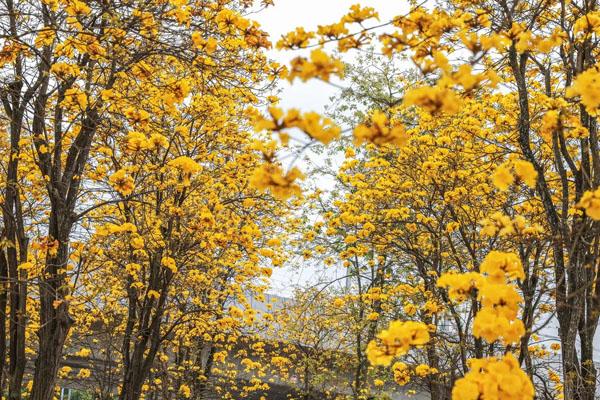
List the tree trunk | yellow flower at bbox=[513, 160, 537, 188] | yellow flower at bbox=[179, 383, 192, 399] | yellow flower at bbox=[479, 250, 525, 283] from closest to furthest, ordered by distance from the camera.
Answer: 1. yellow flower at bbox=[479, 250, 525, 283]
2. yellow flower at bbox=[513, 160, 537, 188]
3. the tree trunk
4. yellow flower at bbox=[179, 383, 192, 399]

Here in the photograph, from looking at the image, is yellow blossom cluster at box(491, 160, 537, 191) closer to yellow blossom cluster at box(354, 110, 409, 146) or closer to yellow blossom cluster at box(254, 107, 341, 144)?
yellow blossom cluster at box(354, 110, 409, 146)

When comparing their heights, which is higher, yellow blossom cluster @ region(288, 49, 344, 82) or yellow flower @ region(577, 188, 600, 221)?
yellow blossom cluster @ region(288, 49, 344, 82)

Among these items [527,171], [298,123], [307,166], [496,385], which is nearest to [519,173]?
[527,171]

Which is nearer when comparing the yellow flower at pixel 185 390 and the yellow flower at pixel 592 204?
the yellow flower at pixel 592 204

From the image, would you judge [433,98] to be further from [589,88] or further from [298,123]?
[589,88]

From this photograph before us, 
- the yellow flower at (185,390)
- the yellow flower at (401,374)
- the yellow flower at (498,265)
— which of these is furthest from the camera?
the yellow flower at (185,390)

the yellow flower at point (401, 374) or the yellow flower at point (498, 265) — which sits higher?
the yellow flower at point (498, 265)

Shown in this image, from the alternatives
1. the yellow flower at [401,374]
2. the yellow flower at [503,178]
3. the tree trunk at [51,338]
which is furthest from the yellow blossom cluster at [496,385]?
the yellow flower at [401,374]

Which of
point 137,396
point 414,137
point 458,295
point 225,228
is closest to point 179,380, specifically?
point 137,396

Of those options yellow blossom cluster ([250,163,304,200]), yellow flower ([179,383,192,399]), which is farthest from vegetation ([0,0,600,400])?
yellow flower ([179,383,192,399])

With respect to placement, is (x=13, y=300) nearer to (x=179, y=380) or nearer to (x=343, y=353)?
(x=179, y=380)

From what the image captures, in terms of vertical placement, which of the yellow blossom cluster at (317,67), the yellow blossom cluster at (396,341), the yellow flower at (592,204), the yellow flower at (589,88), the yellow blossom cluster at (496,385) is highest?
the yellow blossom cluster at (317,67)

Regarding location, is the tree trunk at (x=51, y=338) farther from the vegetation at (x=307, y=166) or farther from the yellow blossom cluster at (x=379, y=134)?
the yellow blossom cluster at (x=379, y=134)

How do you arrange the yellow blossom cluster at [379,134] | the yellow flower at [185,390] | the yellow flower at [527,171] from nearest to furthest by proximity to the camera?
the yellow blossom cluster at [379,134]
the yellow flower at [527,171]
the yellow flower at [185,390]
